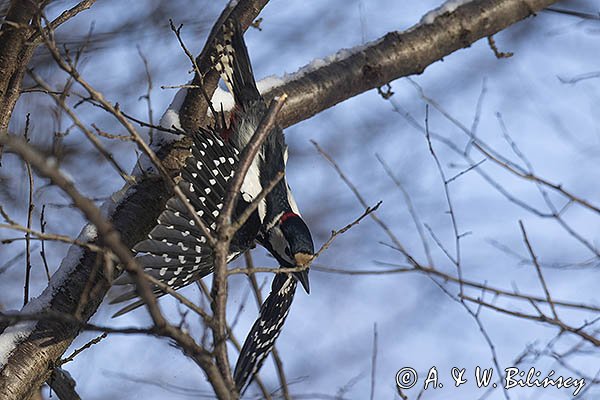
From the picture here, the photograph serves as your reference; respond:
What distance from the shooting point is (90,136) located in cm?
170

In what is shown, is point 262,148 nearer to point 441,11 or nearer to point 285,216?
point 285,216

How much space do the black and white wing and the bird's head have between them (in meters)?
0.40

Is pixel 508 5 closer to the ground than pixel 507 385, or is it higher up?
higher up

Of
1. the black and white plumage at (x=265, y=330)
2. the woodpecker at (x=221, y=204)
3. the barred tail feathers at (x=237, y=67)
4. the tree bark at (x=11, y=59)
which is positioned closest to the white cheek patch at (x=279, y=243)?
the woodpecker at (x=221, y=204)

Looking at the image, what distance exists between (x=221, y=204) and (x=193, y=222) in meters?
0.19

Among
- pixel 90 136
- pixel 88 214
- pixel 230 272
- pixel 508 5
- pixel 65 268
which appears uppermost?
pixel 508 5

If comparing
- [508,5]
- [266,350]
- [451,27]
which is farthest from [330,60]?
[266,350]

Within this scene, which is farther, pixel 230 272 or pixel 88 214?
pixel 230 272

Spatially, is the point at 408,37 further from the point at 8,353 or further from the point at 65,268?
the point at 8,353

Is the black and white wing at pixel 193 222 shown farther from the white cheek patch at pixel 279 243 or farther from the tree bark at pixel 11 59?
the tree bark at pixel 11 59

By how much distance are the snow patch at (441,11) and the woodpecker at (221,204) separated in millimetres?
1054

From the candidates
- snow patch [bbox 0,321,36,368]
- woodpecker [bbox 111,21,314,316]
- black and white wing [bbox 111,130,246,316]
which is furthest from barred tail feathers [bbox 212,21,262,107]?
snow patch [bbox 0,321,36,368]

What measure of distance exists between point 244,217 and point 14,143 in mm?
637

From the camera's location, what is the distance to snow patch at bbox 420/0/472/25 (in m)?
4.21
